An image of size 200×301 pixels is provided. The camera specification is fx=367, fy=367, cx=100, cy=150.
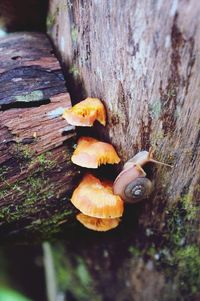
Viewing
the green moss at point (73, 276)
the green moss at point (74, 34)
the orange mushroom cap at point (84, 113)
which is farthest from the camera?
the green moss at point (73, 276)

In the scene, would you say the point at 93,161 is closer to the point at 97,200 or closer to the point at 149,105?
the point at 97,200

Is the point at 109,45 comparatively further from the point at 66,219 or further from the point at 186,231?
the point at 186,231

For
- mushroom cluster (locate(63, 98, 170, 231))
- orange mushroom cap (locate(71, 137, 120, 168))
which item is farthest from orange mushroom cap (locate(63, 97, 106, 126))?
orange mushroom cap (locate(71, 137, 120, 168))

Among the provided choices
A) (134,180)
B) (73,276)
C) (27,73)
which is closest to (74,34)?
(27,73)

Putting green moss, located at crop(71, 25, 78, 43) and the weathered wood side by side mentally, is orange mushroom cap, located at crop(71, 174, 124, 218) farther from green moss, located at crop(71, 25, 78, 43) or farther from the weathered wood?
green moss, located at crop(71, 25, 78, 43)

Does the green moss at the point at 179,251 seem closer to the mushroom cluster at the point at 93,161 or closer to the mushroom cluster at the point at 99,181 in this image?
the mushroom cluster at the point at 99,181

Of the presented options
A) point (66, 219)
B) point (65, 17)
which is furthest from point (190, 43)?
point (66, 219)

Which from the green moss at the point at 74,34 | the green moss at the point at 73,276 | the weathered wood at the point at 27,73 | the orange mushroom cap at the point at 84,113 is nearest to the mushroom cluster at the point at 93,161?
the orange mushroom cap at the point at 84,113
